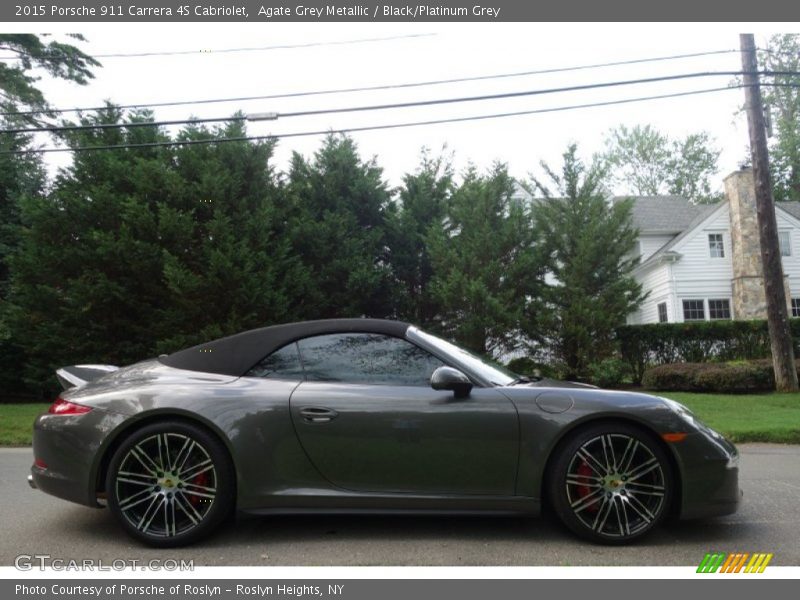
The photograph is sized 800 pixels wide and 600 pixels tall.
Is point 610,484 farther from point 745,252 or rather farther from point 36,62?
point 745,252

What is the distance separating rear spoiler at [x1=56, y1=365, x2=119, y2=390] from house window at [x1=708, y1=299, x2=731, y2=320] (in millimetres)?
24934

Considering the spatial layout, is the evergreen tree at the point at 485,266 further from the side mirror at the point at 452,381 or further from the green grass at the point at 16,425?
the side mirror at the point at 452,381

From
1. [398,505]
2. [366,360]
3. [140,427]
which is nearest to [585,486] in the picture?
[398,505]

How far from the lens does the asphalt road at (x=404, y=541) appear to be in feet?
10.3

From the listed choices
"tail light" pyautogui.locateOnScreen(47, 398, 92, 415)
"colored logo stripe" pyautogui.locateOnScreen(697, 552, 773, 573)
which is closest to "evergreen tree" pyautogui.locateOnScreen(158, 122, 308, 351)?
"tail light" pyautogui.locateOnScreen(47, 398, 92, 415)

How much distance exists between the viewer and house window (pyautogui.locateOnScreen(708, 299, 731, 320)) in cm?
2447

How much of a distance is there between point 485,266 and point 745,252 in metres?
13.4

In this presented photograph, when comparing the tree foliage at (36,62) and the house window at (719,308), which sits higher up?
the tree foliage at (36,62)

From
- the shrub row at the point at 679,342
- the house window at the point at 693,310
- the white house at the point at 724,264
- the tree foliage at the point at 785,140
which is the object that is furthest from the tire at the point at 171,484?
the tree foliage at the point at 785,140

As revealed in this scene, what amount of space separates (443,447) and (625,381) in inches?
571

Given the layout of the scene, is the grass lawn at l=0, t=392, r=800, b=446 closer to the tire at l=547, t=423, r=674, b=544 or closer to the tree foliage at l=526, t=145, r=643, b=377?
the tree foliage at l=526, t=145, r=643, b=377

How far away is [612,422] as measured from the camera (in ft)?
11.3

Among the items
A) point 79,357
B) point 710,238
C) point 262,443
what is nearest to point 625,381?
point 710,238

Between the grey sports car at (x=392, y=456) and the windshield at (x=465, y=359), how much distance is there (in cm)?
21
